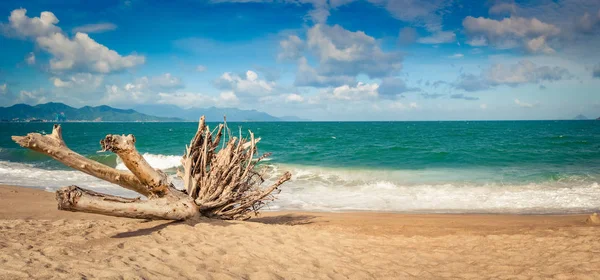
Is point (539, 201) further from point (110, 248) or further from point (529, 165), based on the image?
point (110, 248)

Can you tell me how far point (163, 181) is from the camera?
671 cm

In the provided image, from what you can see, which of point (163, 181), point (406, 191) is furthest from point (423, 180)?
point (163, 181)

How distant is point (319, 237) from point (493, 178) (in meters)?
13.5

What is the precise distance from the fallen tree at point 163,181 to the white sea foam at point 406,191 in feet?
14.4

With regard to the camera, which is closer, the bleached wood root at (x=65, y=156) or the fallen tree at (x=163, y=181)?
the bleached wood root at (x=65, y=156)

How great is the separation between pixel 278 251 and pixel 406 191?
10354mm

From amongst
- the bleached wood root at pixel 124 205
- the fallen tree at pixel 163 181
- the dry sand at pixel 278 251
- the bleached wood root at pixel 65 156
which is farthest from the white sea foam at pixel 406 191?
the bleached wood root at pixel 65 156

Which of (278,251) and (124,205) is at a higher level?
(124,205)

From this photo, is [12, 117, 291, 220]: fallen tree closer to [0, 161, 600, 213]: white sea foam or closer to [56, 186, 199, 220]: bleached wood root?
[56, 186, 199, 220]: bleached wood root

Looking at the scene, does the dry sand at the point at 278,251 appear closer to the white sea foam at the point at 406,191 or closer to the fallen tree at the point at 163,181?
the fallen tree at the point at 163,181

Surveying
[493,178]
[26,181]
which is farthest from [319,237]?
[26,181]

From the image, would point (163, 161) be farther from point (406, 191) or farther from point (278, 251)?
point (278, 251)

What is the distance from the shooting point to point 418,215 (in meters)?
11.0

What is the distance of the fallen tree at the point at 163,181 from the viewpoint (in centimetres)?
582
